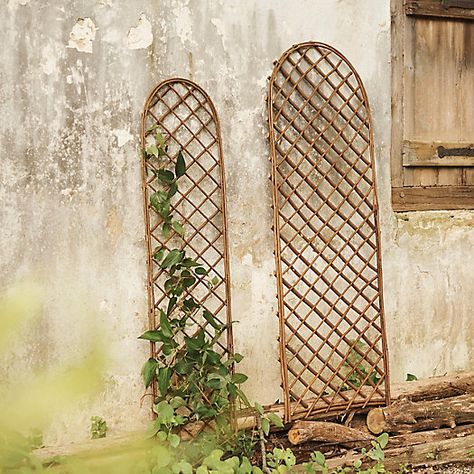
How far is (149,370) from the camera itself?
3.77 m

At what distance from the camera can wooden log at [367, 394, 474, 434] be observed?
409 cm

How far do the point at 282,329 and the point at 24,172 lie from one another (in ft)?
4.51

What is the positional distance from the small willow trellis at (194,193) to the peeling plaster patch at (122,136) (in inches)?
→ 2.7

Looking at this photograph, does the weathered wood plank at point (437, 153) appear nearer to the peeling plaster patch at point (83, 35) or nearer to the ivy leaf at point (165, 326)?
the ivy leaf at point (165, 326)

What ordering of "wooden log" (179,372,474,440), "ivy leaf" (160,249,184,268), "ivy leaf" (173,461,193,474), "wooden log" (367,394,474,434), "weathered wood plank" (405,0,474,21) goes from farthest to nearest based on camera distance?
"weathered wood plank" (405,0,474,21) → "wooden log" (367,394,474,434) → "wooden log" (179,372,474,440) → "ivy leaf" (160,249,184,268) → "ivy leaf" (173,461,193,474)

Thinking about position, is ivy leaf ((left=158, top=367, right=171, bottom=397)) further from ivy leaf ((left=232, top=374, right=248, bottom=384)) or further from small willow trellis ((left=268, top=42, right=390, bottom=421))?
small willow trellis ((left=268, top=42, right=390, bottom=421))

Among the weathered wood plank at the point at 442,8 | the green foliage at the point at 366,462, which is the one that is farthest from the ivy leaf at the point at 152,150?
the weathered wood plank at the point at 442,8

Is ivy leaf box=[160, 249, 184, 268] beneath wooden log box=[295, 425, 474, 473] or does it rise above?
above

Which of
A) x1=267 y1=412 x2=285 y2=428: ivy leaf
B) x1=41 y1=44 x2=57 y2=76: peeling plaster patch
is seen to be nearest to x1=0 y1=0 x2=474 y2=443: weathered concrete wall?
x1=41 y1=44 x2=57 y2=76: peeling plaster patch

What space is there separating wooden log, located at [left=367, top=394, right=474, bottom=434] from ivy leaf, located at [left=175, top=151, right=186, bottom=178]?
4.80 ft

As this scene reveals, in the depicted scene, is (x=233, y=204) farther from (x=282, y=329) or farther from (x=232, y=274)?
(x=282, y=329)

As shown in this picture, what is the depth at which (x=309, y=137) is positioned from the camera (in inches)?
168

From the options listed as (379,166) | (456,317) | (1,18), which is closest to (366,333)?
(456,317)

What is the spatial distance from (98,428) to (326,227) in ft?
4.93
